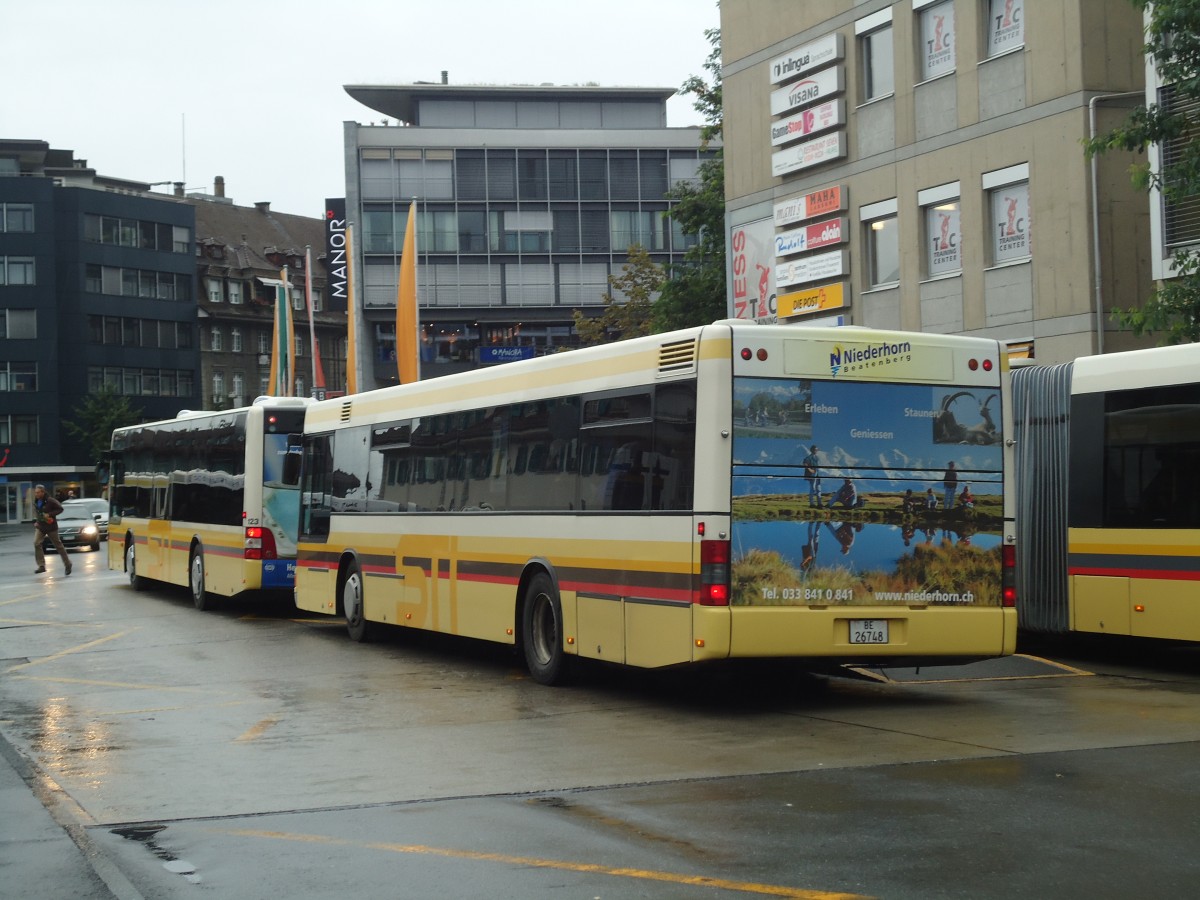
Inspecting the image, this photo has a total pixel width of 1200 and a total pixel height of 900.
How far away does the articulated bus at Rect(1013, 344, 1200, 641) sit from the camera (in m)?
14.6

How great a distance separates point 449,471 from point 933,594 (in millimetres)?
5722

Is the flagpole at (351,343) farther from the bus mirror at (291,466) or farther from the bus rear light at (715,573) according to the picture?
the bus rear light at (715,573)

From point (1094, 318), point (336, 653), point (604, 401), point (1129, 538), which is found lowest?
point (336, 653)

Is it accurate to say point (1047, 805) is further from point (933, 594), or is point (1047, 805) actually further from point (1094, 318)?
point (1094, 318)

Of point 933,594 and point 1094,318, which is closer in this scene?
point 933,594

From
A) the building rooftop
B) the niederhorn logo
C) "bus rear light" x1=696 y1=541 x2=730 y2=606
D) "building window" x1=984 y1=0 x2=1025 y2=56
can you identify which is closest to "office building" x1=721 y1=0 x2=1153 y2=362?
"building window" x1=984 y1=0 x2=1025 y2=56

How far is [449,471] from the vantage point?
16.5 m

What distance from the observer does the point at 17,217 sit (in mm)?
96500

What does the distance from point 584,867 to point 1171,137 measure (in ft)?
56.1

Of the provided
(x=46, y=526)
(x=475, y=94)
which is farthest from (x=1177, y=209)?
(x=475, y=94)

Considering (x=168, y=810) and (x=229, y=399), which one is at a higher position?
(x=229, y=399)

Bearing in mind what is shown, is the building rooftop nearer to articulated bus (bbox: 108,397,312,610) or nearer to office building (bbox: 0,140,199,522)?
office building (bbox: 0,140,199,522)

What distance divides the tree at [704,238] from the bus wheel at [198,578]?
2087 cm

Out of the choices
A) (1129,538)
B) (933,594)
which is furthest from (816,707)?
(1129,538)
